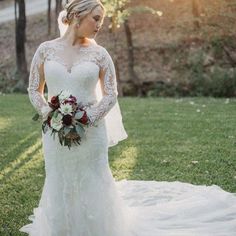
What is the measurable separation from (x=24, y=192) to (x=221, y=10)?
53.5 feet

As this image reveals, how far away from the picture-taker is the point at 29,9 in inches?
1192

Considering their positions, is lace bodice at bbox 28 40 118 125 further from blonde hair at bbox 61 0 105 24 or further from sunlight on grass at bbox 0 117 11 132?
sunlight on grass at bbox 0 117 11 132

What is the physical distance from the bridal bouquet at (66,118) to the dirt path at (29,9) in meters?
24.8

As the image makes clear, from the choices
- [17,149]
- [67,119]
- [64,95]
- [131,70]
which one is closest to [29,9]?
[131,70]

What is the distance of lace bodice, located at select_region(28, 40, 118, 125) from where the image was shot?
191 inches

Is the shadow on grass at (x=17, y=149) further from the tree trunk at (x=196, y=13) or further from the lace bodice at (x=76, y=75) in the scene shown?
the tree trunk at (x=196, y=13)

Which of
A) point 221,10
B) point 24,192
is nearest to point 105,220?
point 24,192

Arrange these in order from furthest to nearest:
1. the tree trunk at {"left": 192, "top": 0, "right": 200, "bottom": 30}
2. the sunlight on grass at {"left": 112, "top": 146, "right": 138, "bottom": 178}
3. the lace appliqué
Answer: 1. the tree trunk at {"left": 192, "top": 0, "right": 200, "bottom": 30}
2. the sunlight on grass at {"left": 112, "top": 146, "right": 138, "bottom": 178}
3. the lace appliqué

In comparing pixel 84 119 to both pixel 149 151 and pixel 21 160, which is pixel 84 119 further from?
pixel 149 151

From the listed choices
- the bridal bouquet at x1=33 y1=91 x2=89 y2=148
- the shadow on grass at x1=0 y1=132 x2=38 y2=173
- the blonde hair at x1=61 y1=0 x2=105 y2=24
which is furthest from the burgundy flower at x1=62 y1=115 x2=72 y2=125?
the shadow on grass at x1=0 y1=132 x2=38 y2=173

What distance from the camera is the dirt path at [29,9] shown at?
2911 cm

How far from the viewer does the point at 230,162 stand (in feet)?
28.4

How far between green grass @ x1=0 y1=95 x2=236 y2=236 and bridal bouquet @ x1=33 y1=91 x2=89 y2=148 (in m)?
1.63

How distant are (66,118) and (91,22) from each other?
89cm
